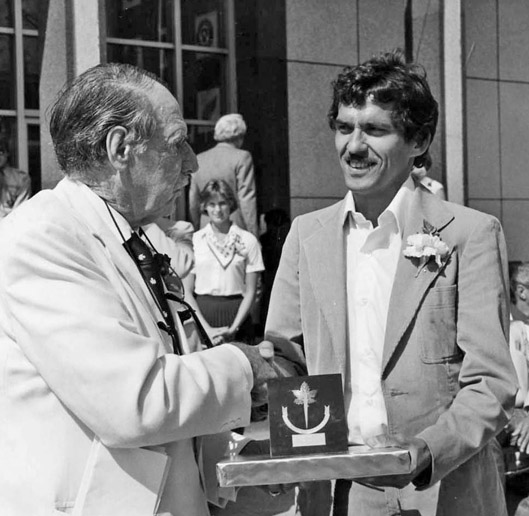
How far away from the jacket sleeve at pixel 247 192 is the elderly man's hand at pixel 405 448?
5944 millimetres

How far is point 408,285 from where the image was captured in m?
2.78

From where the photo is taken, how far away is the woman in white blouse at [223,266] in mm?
7613

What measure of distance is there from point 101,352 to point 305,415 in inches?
20.8

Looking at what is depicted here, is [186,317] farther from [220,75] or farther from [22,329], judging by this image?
[220,75]

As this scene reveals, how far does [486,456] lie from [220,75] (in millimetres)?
7116

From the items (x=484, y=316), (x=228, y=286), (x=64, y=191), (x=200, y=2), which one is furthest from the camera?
(x=200, y=2)

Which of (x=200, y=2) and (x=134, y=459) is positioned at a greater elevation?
(x=200, y=2)

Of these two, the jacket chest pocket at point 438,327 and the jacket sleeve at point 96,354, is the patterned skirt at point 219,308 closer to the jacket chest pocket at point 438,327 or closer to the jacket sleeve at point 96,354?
the jacket chest pocket at point 438,327

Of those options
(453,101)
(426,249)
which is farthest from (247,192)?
(426,249)

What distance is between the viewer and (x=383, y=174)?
114 inches

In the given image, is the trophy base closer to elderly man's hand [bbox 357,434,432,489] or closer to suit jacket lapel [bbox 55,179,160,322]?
elderly man's hand [bbox 357,434,432,489]

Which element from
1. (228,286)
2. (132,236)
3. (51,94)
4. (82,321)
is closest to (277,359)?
(132,236)

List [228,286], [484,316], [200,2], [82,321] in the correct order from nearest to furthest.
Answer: [82,321]
[484,316]
[228,286]
[200,2]

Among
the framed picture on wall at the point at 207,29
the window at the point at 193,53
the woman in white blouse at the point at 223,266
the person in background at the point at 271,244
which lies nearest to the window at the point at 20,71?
the window at the point at 193,53
